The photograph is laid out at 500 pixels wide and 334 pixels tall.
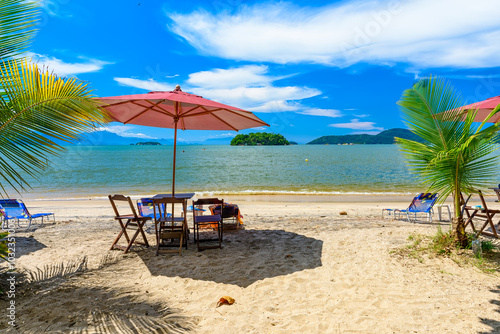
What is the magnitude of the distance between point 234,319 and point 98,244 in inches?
149

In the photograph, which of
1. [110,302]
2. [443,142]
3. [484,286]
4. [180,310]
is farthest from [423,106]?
[110,302]

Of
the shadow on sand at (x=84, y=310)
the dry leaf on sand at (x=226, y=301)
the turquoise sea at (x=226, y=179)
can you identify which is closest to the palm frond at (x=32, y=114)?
the turquoise sea at (x=226, y=179)

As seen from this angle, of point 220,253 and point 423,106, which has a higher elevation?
point 423,106

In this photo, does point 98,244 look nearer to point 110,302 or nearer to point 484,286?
point 110,302

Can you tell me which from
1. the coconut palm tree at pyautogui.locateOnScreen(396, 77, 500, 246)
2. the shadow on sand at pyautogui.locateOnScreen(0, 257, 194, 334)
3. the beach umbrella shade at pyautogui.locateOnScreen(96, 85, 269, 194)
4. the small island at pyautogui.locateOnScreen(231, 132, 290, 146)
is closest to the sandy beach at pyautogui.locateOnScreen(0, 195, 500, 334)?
the shadow on sand at pyautogui.locateOnScreen(0, 257, 194, 334)

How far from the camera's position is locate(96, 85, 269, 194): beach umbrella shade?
5421mm

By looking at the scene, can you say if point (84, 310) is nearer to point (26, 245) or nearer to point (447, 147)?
point (26, 245)

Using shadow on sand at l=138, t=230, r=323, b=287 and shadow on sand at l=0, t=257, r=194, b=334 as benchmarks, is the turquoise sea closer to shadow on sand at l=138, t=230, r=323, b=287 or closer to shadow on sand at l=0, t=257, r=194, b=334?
shadow on sand at l=0, t=257, r=194, b=334

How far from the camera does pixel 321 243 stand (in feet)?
17.9

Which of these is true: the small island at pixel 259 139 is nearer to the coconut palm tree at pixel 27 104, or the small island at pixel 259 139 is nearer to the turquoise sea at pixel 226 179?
the turquoise sea at pixel 226 179

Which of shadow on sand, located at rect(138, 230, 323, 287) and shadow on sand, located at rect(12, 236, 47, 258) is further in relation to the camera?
shadow on sand, located at rect(12, 236, 47, 258)

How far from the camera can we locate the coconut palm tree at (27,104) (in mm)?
2680

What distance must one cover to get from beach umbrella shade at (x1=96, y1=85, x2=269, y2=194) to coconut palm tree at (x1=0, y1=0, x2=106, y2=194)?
2.02m

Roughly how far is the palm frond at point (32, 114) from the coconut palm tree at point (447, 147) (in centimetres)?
483
